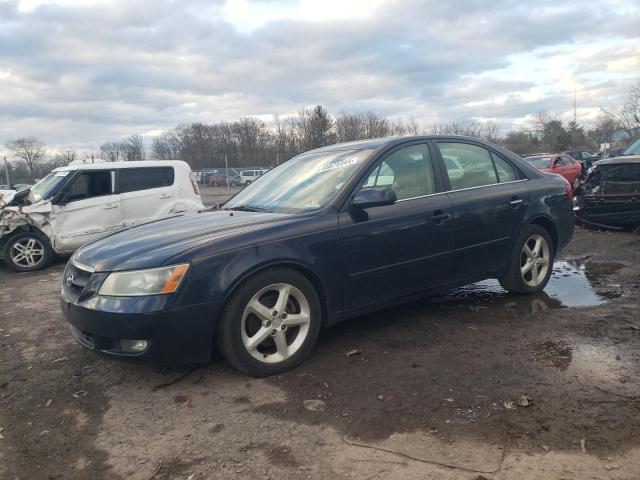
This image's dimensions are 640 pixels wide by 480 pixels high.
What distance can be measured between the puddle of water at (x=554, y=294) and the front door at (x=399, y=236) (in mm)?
1003

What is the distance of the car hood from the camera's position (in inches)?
129

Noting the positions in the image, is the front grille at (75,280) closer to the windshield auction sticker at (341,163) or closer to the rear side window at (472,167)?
the windshield auction sticker at (341,163)

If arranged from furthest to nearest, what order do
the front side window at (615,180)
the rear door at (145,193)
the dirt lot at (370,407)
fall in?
the rear door at (145,193)
the front side window at (615,180)
the dirt lot at (370,407)

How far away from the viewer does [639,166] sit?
27.8 feet

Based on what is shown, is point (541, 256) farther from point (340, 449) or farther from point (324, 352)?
point (340, 449)

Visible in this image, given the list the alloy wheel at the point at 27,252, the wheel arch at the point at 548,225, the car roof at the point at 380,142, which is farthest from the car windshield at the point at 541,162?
the alloy wheel at the point at 27,252

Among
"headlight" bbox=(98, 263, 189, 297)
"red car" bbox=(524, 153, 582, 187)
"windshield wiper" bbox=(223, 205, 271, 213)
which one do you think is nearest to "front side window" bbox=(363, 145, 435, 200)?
"windshield wiper" bbox=(223, 205, 271, 213)

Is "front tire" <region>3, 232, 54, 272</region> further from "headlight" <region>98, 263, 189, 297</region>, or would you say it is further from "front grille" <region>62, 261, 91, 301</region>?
"headlight" <region>98, 263, 189, 297</region>

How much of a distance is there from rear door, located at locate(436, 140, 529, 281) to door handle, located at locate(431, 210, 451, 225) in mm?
101

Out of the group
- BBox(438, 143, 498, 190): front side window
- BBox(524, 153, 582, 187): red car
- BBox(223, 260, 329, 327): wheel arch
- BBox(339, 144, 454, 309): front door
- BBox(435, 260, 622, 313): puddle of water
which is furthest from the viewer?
BBox(524, 153, 582, 187): red car

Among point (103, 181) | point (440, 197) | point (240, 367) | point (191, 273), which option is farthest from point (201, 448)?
point (103, 181)

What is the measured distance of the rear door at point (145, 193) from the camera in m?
8.92

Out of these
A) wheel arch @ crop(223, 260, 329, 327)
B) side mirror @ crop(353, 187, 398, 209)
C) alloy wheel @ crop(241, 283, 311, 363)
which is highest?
side mirror @ crop(353, 187, 398, 209)

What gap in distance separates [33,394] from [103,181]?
5969 mm
